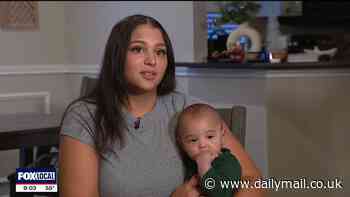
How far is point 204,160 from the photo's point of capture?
1393mm

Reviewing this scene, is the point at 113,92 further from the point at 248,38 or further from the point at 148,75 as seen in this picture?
the point at 248,38

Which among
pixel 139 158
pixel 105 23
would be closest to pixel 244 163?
pixel 139 158

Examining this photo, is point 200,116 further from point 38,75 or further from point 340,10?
point 340,10

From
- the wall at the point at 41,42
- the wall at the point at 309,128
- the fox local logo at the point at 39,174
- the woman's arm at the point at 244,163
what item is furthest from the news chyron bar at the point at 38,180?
the wall at the point at 41,42

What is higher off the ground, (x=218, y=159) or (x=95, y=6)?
(x=95, y=6)

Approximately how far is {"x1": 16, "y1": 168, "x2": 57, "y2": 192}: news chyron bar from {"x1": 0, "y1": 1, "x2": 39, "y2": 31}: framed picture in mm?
1726

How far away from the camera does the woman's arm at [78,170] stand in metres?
1.35

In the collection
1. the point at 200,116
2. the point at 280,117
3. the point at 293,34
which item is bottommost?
the point at 280,117

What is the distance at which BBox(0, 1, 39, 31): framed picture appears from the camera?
3.41 m

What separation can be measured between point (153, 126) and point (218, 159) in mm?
204

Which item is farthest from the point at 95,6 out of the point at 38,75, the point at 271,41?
the point at 271,41

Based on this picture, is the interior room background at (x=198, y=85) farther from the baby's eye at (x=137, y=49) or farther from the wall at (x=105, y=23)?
the baby's eye at (x=137, y=49)

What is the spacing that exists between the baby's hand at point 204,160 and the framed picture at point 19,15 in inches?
94.1

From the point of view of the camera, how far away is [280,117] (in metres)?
2.70
